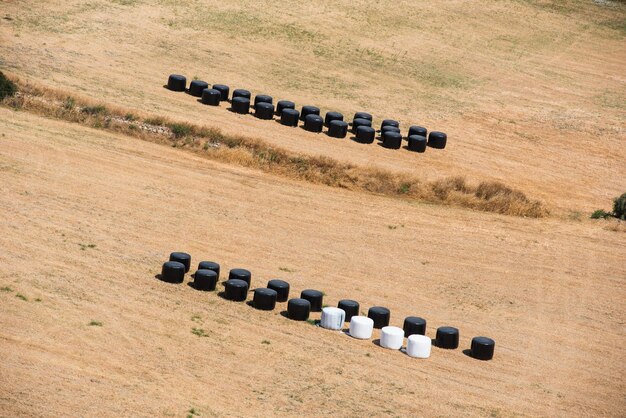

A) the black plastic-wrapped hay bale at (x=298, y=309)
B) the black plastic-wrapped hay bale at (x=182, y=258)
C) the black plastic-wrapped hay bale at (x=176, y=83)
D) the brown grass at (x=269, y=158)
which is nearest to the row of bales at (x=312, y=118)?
the black plastic-wrapped hay bale at (x=176, y=83)

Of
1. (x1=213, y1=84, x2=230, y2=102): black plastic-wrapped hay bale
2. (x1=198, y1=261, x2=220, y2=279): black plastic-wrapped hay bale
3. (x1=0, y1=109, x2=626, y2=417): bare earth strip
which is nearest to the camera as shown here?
(x1=0, y1=109, x2=626, y2=417): bare earth strip

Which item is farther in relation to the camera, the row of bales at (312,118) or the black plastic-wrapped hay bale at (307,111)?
the black plastic-wrapped hay bale at (307,111)

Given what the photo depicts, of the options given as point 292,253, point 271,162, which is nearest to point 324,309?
point 292,253

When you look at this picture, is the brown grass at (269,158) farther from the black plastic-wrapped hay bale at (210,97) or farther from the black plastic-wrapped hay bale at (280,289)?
the black plastic-wrapped hay bale at (280,289)

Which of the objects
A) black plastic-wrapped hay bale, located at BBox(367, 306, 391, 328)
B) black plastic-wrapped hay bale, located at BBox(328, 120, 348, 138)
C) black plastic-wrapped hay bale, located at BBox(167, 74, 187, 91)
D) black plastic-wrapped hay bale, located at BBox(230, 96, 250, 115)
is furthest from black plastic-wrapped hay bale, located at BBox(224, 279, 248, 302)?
black plastic-wrapped hay bale, located at BBox(167, 74, 187, 91)

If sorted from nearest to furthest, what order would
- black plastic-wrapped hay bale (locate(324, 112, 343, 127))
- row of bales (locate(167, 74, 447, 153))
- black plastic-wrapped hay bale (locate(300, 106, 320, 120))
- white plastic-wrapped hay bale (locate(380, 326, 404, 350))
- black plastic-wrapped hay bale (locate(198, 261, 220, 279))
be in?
1. white plastic-wrapped hay bale (locate(380, 326, 404, 350))
2. black plastic-wrapped hay bale (locate(198, 261, 220, 279))
3. row of bales (locate(167, 74, 447, 153))
4. black plastic-wrapped hay bale (locate(324, 112, 343, 127))
5. black plastic-wrapped hay bale (locate(300, 106, 320, 120))

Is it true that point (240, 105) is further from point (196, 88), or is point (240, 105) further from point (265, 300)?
point (265, 300)

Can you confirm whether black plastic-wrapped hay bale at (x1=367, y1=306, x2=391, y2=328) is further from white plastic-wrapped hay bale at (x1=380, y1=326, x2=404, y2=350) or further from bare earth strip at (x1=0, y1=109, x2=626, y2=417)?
bare earth strip at (x1=0, y1=109, x2=626, y2=417)
